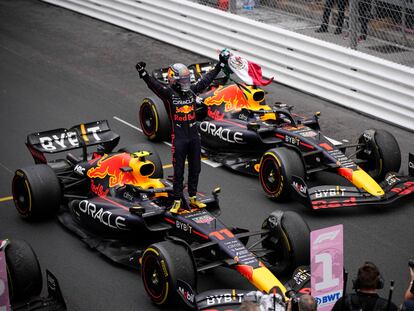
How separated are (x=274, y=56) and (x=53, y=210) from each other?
24.2 feet

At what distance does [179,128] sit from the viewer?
1028cm

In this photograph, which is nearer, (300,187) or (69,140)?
(300,187)

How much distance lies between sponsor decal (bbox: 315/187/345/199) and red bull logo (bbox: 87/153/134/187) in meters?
2.57

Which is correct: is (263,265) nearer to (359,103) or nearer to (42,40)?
(359,103)

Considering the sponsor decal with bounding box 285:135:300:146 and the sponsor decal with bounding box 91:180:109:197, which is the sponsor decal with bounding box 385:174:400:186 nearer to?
the sponsor decal with bounding box 285:135:300:146

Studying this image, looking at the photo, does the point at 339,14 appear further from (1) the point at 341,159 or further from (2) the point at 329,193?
(2) the point at 329,193

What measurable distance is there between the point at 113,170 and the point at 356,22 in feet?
21.6

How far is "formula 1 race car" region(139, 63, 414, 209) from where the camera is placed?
1174cm

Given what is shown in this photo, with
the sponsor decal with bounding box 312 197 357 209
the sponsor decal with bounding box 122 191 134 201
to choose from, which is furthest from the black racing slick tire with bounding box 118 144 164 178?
the sponsor decal with bounding box 312 197 357 209

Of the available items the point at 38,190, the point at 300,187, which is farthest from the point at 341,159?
the point at 38,190

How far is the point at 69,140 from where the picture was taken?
1200cm

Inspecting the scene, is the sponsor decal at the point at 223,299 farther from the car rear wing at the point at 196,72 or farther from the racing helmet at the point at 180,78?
the car rear wing at the point at 196,72

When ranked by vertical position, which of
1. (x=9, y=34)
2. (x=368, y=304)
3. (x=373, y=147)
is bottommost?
(x=9, y=34)

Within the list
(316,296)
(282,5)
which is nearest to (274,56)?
(282,5)
